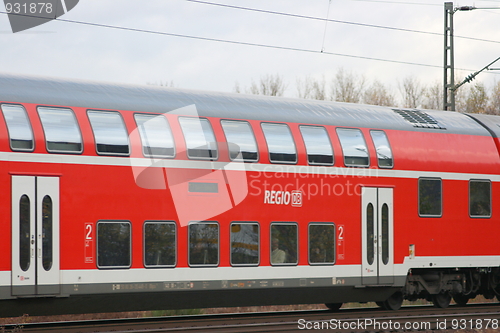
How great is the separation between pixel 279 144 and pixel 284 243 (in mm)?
2017

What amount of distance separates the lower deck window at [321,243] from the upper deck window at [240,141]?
2012mm

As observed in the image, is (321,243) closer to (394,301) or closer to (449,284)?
(394,301)

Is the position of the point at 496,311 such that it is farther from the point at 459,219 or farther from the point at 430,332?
the point at 430,332

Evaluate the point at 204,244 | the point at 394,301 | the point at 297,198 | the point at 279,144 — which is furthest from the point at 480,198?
the point at 204,244

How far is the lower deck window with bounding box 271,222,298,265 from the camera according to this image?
1282 centimetres

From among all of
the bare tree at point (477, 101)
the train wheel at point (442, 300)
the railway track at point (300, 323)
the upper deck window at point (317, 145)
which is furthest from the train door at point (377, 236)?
the bare tree at point (477, 101)

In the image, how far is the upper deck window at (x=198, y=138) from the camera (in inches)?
482

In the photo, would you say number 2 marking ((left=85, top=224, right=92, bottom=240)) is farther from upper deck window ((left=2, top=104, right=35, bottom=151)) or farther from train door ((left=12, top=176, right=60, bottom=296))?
upper deck window ((left=2, top=104, right=35, bottom=151))

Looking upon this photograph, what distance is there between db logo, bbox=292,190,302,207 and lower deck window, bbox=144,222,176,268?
2648mm

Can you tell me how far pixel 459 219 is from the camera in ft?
48.7

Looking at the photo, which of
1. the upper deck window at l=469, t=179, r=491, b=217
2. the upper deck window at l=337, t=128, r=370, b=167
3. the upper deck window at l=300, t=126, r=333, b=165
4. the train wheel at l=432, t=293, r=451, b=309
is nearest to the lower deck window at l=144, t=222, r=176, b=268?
the upper deck window at l=300, t=126, r=333, b=165

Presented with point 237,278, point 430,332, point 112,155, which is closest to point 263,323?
point 237,278

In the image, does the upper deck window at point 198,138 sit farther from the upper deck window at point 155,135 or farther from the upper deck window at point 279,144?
the upper deck window at point 279,144

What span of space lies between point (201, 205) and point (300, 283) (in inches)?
106
